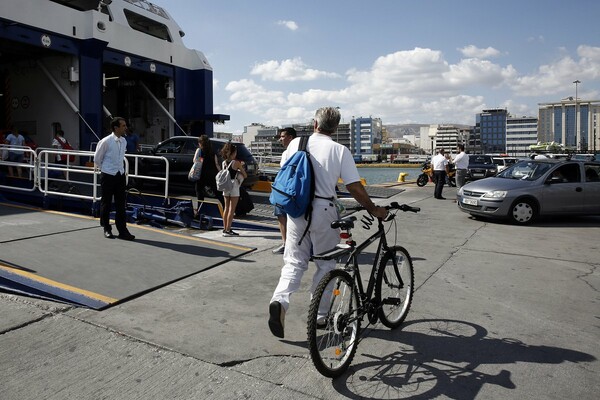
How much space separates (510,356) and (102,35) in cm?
1406

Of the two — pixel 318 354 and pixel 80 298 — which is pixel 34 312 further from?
pixel 318 354

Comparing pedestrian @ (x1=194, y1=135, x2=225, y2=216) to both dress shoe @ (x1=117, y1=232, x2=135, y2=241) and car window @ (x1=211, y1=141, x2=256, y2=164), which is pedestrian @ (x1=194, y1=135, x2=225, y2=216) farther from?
car window @ (x1=211, y1=141, x2=256, y2=164)

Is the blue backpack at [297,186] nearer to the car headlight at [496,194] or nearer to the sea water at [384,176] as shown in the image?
the car headlight at [496,194]

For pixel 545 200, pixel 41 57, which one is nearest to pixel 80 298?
pixel 545 200

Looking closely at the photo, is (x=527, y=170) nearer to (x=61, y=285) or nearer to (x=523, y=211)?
(x=523, y=211)

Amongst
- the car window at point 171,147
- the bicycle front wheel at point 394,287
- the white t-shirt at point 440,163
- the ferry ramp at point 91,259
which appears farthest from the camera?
the white t-shirt at point 440,163

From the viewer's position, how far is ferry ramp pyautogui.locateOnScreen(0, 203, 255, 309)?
187 inches

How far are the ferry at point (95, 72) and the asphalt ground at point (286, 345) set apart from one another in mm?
10442

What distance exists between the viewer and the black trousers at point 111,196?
6.80 m

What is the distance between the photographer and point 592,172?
1086 centimetres

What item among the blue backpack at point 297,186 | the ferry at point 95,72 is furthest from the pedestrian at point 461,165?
the blue backpack at point 297,186

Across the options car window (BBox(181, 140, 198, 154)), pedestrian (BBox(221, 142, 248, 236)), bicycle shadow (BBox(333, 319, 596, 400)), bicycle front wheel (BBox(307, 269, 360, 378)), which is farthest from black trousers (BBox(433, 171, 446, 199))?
bicycle front wheel (BBox(307, 269, 360, 378))

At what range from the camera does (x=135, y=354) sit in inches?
139

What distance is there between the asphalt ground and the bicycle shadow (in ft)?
0.04
